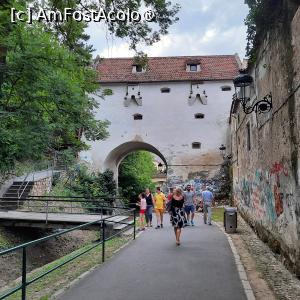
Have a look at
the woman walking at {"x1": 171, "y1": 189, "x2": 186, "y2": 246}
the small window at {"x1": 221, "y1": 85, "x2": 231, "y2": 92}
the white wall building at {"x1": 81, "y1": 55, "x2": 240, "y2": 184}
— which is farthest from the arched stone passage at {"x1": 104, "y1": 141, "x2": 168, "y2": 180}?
the woman walking at {"x1": 171, "y1": 189, "x2": 186, "y2": 246}

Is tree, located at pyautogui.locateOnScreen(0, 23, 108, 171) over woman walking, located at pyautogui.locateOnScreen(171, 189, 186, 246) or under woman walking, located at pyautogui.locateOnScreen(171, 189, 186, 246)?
over

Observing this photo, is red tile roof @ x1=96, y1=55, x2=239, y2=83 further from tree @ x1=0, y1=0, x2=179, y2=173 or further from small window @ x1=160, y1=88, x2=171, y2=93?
tree @ x1=0, y1=0, x2=179, y2=173

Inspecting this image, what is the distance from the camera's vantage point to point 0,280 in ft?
37.2

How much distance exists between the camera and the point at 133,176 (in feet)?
124

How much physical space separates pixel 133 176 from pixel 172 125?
7193 mm

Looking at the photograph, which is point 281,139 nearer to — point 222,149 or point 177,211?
point 177,211

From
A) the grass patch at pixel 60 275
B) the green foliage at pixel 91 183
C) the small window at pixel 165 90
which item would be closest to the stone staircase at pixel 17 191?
the green foliage at pixel 91 183

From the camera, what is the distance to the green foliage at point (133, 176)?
3678 cm

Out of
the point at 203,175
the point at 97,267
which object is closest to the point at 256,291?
the point at 97,267

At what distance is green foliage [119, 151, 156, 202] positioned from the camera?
1448 inches

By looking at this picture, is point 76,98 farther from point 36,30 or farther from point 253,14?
point 253,14

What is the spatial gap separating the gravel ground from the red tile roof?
77.6 feet

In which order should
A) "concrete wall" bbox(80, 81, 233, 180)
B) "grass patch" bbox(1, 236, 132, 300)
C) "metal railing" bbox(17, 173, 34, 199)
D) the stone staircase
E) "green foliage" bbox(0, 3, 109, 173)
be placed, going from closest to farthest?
"grass patch" bbox(1, 236, 132, 300) → "green foliage" bbox(0, 3, 109, 173) → the stone staircase → "metal railing" bbox(17, 173, 34, 199) → "concrete wall" bbox(80, 81, 233, 180)

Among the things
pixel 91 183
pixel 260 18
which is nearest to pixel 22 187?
pixel 91 183
